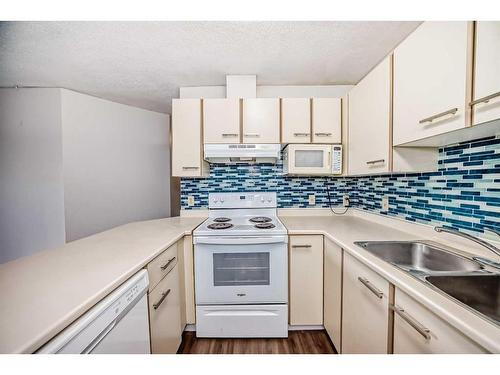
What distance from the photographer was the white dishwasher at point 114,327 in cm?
54

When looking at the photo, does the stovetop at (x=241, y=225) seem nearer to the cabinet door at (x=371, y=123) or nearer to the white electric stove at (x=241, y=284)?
the white electric stove at (x=241, y=284)

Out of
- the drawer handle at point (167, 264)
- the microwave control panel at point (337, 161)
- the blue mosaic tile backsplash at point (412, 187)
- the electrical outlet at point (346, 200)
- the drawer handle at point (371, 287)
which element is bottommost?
the drawer handle at point (167, 264)

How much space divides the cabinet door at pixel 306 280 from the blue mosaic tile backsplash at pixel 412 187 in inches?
25.6

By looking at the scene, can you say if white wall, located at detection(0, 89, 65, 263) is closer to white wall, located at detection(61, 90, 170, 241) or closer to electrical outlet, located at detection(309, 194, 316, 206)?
white wall, located at detection(61, 90, 170, 241)

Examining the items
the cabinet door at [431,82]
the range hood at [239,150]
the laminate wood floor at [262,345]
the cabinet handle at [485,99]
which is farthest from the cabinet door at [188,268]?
the cabinet handle at [485,99]

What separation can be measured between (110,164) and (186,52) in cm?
197

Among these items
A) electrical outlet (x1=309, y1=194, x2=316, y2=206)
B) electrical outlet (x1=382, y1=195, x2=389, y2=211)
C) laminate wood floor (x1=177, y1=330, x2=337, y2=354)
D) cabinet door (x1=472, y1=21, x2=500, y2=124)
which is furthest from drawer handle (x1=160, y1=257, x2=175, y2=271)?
electrical outlet (x1=382, y1=195, x2=389, y2=211)

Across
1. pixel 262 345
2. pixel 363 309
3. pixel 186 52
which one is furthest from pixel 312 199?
pixel 186 52

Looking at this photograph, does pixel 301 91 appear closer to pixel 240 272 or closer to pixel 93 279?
pixel 240 272

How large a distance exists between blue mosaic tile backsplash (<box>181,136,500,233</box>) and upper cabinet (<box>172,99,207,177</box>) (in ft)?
1.10

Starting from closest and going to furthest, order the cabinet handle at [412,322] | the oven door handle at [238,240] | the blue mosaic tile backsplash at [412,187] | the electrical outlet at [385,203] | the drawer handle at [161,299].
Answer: the cabinet handle at [412,322]
the blue mosaic tile backsplash at [412,187]
the drawer handle at [161,299]
the oven door handle at [238,240]
the electrical outlet at [385,203]

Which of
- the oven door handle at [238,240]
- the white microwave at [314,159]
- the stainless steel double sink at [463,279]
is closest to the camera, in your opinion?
the stainless steel double sink at [463,279]

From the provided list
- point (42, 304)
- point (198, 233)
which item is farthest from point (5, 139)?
point (42, 304)
